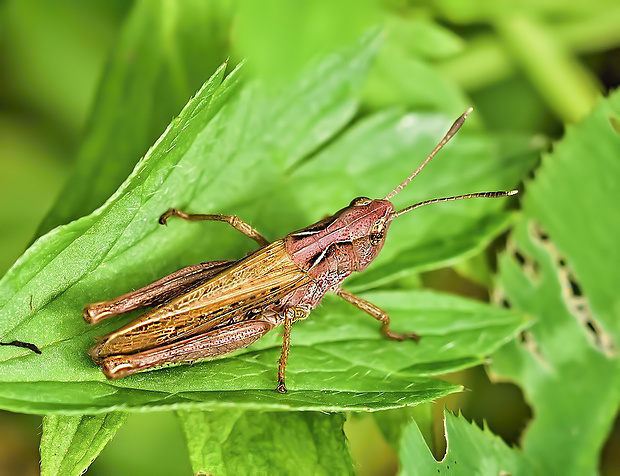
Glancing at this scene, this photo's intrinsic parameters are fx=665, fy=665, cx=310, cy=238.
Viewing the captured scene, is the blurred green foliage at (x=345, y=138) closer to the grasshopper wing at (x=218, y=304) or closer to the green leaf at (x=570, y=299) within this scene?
the green leaf at (x=570, y=299)

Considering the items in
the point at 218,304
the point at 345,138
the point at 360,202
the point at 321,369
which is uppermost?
the point at 345,138

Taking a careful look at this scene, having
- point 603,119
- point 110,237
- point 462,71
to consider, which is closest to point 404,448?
point 110,237

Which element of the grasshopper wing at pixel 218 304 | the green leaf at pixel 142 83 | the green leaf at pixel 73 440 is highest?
the green leaf at pixel 142 83

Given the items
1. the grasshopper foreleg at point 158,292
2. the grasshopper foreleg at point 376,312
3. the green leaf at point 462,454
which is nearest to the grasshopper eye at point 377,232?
the grasshopper foreleg at point 376,312

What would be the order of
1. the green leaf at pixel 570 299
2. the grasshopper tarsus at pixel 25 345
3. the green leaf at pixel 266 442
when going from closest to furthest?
the grasshopper tarsus at pixel 25 345
the green leaf at pixel 266 442
the green leaf at pixel 570 299

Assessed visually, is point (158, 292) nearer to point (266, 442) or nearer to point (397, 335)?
point (266, 442)

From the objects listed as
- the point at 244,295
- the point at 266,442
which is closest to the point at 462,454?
the point at 266,442
